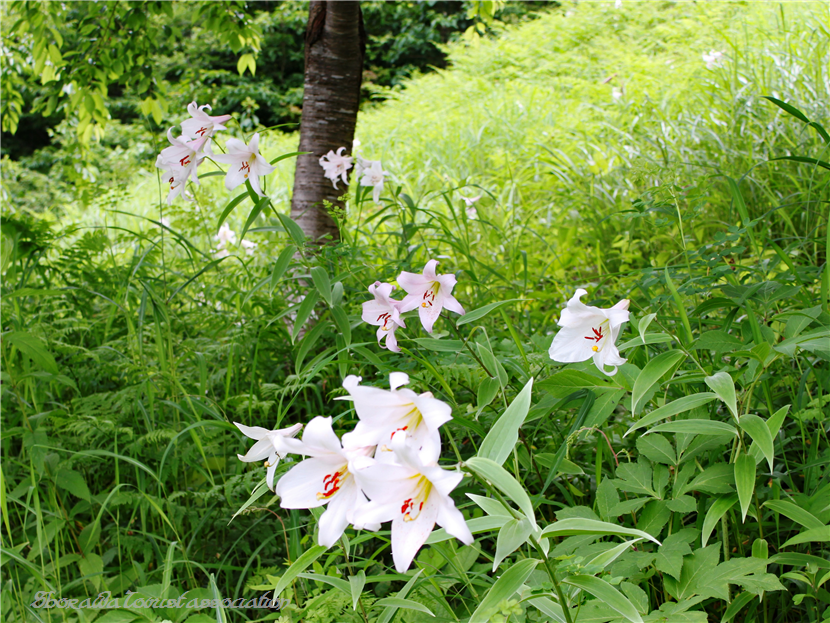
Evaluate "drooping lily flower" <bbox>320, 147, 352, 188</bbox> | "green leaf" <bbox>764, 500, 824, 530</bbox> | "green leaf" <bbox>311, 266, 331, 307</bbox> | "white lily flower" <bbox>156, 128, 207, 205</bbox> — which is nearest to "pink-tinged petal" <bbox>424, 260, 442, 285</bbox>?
"green leaf" <bbox>311, 266, 331, 307</bbox>

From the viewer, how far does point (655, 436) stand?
1.03 metres

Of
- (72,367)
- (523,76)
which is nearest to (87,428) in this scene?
(72,367)

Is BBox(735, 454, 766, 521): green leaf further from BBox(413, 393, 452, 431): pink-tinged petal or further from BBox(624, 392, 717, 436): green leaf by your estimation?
BBox(413, 393, 452, 431): pink-tinged petal

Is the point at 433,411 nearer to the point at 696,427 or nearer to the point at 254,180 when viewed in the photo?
the point at 696,427

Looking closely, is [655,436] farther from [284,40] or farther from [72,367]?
[284,40]

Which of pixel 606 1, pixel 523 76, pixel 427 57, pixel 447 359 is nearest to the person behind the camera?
pixel 447 359

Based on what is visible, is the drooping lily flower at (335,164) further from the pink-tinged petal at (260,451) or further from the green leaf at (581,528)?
the green leaf at (581,528)

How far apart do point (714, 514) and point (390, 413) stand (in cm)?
59

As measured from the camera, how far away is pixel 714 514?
886 mm

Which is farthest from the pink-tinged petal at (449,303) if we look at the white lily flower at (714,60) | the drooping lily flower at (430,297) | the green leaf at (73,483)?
the white lily flower at (714,60)

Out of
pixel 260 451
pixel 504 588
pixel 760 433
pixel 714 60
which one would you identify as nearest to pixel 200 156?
pixel 260 451

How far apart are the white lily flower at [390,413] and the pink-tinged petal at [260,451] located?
0.84 ft

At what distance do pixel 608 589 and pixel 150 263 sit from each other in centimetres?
205

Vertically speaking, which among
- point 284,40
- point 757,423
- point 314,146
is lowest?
point 757,423
